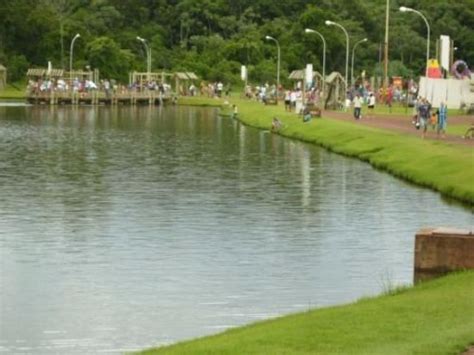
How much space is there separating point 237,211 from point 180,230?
3.44 metres

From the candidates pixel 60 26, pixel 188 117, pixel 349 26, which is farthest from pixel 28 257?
pixel 349 26

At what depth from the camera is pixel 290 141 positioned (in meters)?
53.7

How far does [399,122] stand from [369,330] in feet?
156

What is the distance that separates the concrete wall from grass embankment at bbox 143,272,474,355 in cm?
162

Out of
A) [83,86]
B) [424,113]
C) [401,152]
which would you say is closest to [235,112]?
[83,86]

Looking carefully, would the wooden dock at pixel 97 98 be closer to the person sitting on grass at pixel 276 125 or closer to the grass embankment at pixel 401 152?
the grass embankment at pixel 401 152

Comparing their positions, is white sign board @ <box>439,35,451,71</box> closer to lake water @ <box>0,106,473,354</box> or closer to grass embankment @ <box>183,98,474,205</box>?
grass embankment @ <box>183,98,474,205</box>

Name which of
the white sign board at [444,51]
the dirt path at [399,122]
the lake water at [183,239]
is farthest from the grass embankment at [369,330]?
the white sign board at [444,51]

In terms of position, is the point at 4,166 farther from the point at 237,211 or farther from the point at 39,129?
the point at 39,129

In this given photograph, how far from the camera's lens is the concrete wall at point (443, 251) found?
1809cm

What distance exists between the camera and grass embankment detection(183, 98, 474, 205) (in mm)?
A: 33662

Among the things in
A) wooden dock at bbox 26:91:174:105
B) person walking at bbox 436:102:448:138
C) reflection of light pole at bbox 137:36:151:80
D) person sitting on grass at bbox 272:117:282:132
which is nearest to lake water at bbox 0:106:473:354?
person walking at bbox 436:102:448:138

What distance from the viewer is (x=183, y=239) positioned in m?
24.3

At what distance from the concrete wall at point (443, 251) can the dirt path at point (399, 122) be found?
25.3 meters
